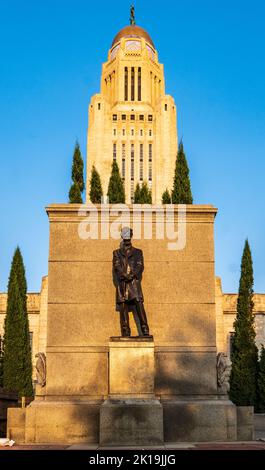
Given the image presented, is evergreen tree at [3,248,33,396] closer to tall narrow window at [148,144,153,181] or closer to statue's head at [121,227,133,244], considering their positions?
statue's head at [121,227,133,244]

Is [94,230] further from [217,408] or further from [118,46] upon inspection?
[118,46]

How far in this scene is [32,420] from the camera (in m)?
Answer: 11.9

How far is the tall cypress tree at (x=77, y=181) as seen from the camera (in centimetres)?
2314

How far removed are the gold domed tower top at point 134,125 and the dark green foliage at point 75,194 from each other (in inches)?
1684

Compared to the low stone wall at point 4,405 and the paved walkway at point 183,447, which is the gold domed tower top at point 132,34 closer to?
the low stone wall at point 4,405

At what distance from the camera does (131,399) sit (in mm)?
11375

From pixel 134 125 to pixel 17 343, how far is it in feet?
144

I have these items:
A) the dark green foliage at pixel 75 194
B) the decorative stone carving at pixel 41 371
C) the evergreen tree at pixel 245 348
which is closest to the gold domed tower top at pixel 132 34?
the evergreen tree at pixel 245 348

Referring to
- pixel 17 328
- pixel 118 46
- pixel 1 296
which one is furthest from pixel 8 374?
pixel 118 46

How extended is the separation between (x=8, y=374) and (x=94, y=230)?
18.5m

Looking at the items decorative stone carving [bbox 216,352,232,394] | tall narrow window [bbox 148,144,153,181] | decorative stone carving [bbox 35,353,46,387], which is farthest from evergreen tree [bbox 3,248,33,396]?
tall narrow window [bbox 148,144,153,181]

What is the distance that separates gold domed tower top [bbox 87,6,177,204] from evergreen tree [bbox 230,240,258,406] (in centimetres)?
3443

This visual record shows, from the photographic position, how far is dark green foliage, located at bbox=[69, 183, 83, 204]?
23.0 metres

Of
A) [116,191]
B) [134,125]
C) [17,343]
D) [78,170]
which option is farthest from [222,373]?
[134,125]
